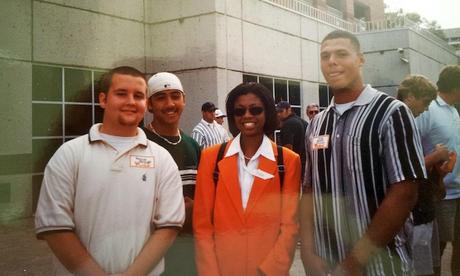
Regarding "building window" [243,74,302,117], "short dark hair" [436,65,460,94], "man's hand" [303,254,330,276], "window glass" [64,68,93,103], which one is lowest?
"man's hand" [303,254,330,276]

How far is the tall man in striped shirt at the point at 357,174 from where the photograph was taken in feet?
4.35

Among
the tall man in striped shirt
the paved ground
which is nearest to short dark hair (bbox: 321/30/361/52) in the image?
the tall man in striped shirt

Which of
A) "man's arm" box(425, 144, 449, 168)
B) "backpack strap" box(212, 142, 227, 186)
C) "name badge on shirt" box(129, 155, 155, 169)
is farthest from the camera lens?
"man's arm" box(425, 144, 449, 168)

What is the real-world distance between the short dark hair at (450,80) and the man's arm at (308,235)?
1.38m

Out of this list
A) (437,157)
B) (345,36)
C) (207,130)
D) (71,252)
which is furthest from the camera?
(207,130)

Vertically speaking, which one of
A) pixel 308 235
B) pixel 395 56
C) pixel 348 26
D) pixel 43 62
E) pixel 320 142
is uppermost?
pixel 348 26

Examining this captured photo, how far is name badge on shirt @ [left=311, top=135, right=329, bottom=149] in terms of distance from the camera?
1.46 metres

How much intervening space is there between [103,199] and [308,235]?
0.79 meters

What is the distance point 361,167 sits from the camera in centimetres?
136

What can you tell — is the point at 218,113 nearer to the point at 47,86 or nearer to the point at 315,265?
the point at 47,86

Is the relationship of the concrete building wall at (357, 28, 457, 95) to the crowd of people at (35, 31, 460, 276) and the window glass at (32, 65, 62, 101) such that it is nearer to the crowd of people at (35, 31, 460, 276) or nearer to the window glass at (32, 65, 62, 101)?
the window glass at (32, 65, 62, 101)

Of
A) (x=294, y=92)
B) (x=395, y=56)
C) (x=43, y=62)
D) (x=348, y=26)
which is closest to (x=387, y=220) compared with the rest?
(x=43, y=62)

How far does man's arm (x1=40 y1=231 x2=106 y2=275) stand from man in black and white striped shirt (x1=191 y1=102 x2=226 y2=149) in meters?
3.06

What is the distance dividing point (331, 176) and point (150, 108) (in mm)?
842
